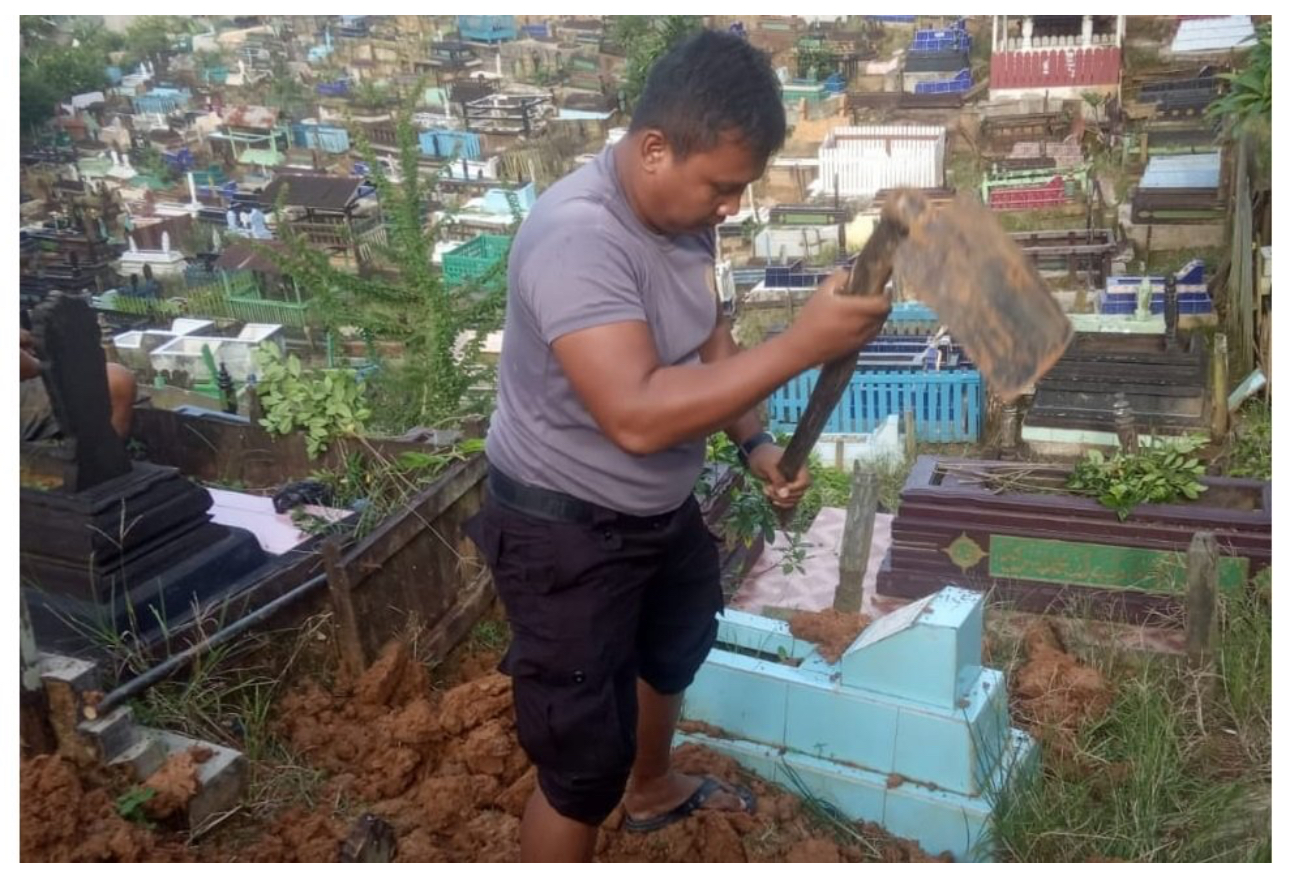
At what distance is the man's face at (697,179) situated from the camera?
70.1 inches

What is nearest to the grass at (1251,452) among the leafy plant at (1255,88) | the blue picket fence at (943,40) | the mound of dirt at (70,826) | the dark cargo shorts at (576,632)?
the leafy plant at (1255,88)

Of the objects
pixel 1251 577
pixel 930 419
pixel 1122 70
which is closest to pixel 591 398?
pixel 1251 577

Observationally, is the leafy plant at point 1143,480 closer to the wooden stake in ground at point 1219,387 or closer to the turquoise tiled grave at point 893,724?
the turquoise tiled grave at point 893,724

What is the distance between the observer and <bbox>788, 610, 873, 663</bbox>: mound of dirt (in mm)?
3197

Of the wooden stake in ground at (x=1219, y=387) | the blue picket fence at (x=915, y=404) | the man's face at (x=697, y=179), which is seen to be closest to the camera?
the man's face at (x=697, y=179)

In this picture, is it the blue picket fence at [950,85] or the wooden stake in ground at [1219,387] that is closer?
the wooden stake in ground at [1219,387]

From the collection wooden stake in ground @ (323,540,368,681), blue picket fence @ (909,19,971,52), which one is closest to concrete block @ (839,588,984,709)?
wooden stake in ground @ (323,540,368,681)

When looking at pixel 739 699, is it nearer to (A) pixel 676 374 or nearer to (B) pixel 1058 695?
(B) pixel 1058 695

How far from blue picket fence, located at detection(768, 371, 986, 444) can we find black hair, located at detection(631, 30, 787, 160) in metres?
10.2

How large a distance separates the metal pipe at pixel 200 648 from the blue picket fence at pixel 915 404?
29.7 feet

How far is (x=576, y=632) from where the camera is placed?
6.68ft

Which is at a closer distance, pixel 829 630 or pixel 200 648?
pixel 200 648

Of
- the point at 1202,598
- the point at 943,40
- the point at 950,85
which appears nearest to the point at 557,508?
the point at 1202,598

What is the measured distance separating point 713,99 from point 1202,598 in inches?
118
